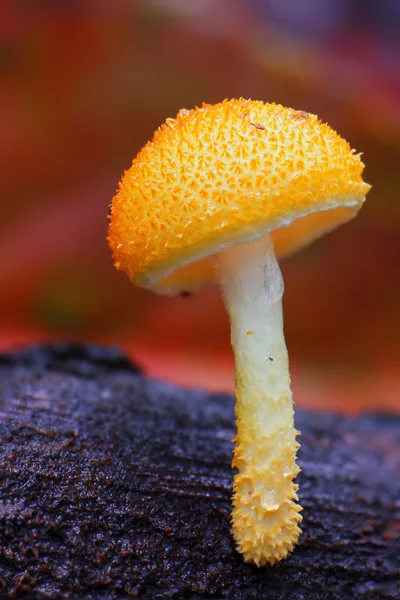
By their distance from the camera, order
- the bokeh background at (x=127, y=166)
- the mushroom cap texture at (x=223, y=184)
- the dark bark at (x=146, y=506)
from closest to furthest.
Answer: the mushroom cap texture at (x=223, y=184) < the dark bark at (x=146, y=506) < the bokeh background at (x=127, y=166)

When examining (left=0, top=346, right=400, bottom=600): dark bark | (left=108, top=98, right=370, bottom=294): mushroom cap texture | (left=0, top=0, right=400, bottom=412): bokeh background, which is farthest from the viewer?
(left=0, top=0, right=400, bottom=412): bokeh background

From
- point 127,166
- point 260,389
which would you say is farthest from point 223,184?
point 127,166

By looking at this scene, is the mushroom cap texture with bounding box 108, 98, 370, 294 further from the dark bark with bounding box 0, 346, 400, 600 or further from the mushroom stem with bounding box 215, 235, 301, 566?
the dark bark with bounding box 0, 346, 400, 600

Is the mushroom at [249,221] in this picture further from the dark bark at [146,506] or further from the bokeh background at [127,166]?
the bokeh background at [127,166]

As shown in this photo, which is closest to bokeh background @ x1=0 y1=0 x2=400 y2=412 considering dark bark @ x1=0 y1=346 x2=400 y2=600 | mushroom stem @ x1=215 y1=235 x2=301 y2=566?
dark bark @ x1=0 y1=346 x2=400 y2=600

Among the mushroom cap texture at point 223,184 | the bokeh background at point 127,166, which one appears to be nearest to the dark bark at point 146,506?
the mushroom cap texture at point 223,184

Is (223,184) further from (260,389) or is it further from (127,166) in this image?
(127,166)

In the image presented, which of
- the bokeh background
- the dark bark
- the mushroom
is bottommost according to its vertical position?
the dark bark
